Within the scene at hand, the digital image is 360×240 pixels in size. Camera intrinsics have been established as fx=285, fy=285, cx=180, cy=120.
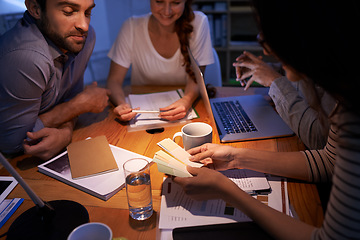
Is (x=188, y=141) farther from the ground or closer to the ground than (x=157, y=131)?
farther from the ground

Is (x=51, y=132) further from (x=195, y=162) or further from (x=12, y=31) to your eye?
(x=195, y=162)

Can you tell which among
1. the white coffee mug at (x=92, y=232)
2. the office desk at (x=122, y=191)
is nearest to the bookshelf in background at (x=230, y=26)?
the office desk at (x=122, y=191)

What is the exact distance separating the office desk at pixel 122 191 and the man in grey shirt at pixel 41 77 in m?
0.08

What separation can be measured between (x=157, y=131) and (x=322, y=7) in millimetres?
882

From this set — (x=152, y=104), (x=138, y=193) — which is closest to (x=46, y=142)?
(x=138, y=193)

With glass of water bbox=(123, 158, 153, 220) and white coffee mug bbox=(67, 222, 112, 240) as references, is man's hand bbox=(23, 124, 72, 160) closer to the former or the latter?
glass of water bbox=(123, 158, 153, 220)

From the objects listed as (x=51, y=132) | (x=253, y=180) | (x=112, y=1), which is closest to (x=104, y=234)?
(x=253, y=180)

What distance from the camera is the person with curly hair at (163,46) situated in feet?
5.72

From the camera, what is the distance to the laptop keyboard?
1.25 meters

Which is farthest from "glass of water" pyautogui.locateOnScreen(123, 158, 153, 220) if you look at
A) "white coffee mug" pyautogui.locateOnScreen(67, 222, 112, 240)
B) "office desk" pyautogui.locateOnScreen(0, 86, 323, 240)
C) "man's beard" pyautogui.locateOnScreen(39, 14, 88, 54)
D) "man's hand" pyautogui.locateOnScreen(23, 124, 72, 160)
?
"man's beard" pyautogui.locateOnScreen(39, 14, 88, 54)

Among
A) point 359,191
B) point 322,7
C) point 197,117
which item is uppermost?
point 322,7

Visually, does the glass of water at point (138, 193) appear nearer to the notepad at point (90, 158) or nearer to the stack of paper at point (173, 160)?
the stack of paper at point (173, 160)

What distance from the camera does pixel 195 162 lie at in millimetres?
962

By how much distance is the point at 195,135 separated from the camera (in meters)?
1.08
